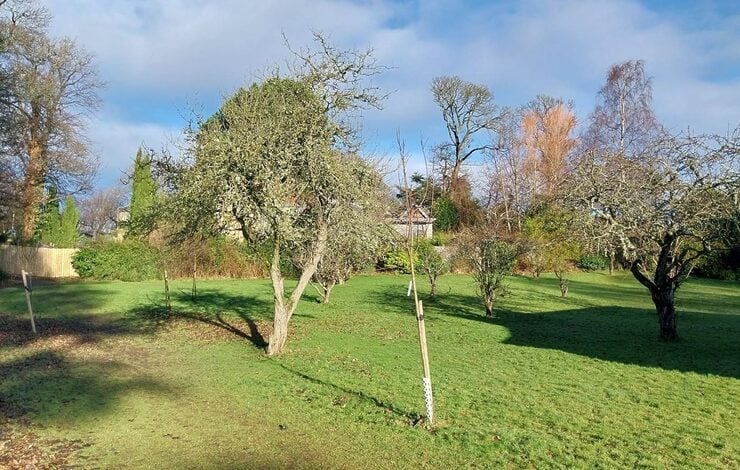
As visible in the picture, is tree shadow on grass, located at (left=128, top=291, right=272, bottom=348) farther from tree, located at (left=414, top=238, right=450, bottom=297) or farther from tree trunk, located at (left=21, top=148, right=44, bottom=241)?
tree trunk, located at (left=21, top=148, right=44, bottom=241)

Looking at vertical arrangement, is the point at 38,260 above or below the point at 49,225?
below

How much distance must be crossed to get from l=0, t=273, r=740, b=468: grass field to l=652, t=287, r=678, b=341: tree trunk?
1.29 ft

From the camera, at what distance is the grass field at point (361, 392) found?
5.37 metres

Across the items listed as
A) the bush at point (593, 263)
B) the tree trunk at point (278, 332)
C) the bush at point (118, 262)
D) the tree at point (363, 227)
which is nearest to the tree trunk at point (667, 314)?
the tree at point (363, 227)

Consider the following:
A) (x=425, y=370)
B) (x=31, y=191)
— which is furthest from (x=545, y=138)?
(x=425, y=370)

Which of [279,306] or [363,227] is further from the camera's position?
[363,227]

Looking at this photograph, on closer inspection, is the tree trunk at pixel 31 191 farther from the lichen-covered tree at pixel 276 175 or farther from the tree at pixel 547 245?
the tree at pixel 547 245

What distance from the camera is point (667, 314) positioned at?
12.4m

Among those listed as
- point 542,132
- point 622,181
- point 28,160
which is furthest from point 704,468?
point 542,132

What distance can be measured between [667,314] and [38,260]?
99.1 feet

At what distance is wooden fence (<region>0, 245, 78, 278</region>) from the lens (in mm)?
29797

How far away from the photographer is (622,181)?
1123 cm

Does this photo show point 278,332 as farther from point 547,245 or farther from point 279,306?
point 547,245

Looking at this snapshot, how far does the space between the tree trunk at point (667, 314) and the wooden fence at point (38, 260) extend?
1120 inches
